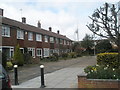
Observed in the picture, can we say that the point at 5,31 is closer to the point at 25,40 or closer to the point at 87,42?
the point at 25,40

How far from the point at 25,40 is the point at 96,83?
2096cm

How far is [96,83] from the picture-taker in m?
7.14

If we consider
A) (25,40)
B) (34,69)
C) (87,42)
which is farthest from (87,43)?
(34,69)

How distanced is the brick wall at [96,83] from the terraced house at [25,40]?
15785 millimetres

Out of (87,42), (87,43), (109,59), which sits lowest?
(109,59)

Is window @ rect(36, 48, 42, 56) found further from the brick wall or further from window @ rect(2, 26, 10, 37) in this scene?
the brick wall

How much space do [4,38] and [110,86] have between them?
17019mm

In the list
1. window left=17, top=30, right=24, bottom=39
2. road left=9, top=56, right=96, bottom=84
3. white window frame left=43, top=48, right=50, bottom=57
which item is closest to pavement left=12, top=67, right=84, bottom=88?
road left=9, top=56, right=96, bottom=84

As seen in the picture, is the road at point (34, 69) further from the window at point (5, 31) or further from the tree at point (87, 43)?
the tree at point (87, 43)

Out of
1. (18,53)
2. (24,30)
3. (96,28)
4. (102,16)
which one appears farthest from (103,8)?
(24,30)

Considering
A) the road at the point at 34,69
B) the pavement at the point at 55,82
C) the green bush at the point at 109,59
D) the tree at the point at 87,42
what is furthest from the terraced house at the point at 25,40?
the green bush at the point at 109,59

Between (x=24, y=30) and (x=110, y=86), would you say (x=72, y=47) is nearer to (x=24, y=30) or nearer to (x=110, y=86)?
(x=24, y=30)

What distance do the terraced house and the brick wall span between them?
51.8 feet

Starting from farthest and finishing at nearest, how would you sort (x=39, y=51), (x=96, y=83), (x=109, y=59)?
(x=39, y=51)
(x=109, y=59)
(x=96, y=83)
